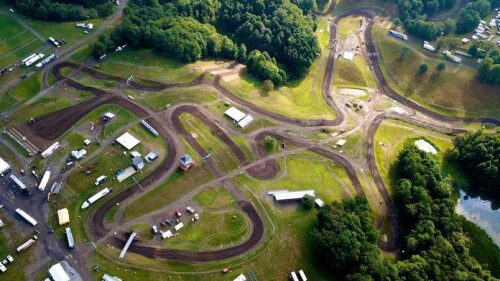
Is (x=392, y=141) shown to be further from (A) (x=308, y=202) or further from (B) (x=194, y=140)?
(B) (x=194, y=140)

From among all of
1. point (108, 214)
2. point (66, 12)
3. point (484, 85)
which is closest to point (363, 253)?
point (108, 214)

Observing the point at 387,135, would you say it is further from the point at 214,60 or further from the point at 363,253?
the point at 214,60

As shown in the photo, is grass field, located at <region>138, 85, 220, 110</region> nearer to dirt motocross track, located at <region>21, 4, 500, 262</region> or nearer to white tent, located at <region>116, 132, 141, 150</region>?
dirt motocross track, located at <region>21, 4, 500, 262</region>

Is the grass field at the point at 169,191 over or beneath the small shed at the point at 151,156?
beneath

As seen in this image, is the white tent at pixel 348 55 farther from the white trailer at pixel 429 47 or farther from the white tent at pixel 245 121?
the white tent at pixel 245 121

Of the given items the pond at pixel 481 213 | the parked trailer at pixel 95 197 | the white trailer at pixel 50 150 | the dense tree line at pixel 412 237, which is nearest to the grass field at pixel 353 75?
the dense tree line at pixel 412 237

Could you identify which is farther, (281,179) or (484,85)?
(484,85)
